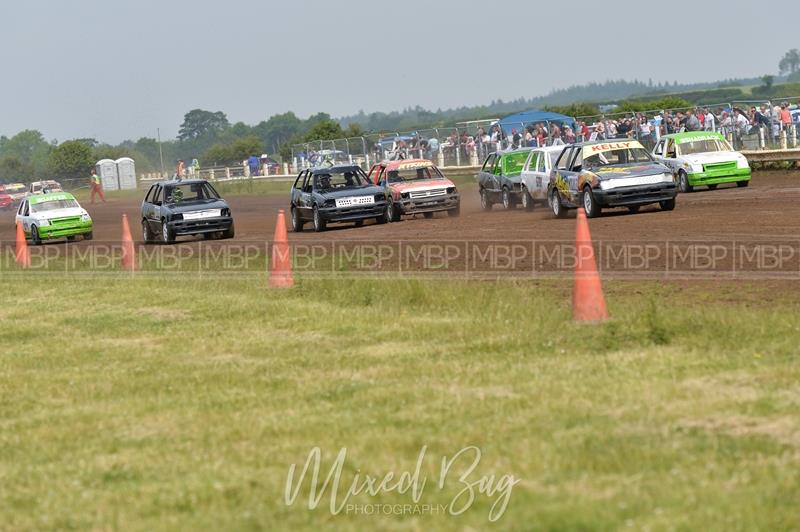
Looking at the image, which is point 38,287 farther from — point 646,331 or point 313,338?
point 646,331

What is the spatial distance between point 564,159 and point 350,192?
549cm

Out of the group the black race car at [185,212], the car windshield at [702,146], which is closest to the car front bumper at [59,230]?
the black race car at [185,212]

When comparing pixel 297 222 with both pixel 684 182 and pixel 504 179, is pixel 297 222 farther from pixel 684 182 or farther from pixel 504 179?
pixel 684 182

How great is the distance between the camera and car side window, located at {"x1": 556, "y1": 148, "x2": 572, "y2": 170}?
2628 centimetres

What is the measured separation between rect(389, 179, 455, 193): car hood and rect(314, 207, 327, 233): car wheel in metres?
2.00

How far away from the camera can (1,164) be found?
122 meters

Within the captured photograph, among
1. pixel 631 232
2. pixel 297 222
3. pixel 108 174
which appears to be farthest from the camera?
pixel 108 174

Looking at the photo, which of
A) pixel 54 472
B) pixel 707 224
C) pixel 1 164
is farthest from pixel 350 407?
pixel 1 164

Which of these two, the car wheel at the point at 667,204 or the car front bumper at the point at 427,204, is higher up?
the car front bumper at the point at 427,204

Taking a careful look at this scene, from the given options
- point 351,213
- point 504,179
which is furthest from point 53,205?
point 504,179

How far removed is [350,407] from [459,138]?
39.7 metres

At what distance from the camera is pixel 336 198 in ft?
96.9

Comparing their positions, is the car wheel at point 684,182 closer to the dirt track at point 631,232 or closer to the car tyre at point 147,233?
the dirt track at point 631,232

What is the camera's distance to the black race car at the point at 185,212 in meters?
29.0
